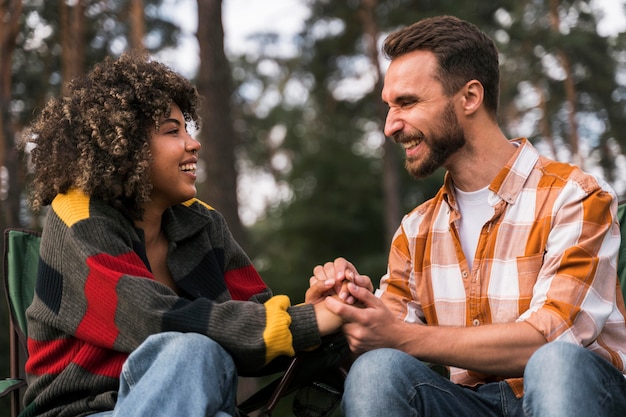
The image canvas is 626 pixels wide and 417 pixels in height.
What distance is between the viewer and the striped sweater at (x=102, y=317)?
202 centimetres

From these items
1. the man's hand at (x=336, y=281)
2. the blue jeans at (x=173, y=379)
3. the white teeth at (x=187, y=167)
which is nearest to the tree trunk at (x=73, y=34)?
the white teeth at (x=187, y=167)

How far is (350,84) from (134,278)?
35.2 feet

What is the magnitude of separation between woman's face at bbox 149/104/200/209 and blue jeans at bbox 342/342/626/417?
2.64ft

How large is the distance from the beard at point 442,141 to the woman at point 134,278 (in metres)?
0.56

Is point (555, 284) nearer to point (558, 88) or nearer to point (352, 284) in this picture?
point (352, 284)

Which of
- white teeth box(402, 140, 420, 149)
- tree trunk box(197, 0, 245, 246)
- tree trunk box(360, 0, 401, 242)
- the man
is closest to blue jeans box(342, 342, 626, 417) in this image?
the man

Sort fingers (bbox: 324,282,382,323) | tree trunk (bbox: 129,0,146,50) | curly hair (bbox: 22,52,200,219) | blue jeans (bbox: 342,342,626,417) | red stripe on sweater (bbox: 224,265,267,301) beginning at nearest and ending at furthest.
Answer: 1. blue jeans (bbox: 342,342,626,417)
2. fingers (bbox: 324,282,382,323)
3. curly hair (bbox: 22,52,200,219)
4. red stripe on sweater (bbox: 224,265,267,301)
5. tree trunk (bbox: 129,0,146,50)

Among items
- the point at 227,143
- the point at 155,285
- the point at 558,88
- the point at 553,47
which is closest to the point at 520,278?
the point at 155,285

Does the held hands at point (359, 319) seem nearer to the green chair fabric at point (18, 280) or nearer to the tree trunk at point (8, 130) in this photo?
the green chair fabric at point (18, 280)

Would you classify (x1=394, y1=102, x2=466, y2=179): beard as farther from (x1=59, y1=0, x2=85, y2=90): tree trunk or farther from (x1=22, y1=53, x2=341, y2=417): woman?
(x1=59, y1=0, x2=85, y2=90): tree trunk

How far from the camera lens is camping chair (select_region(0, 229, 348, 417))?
2.30m

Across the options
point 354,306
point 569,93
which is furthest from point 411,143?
point 569,93

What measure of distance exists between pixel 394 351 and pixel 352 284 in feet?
0.97

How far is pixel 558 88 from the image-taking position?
12320 millimetres
